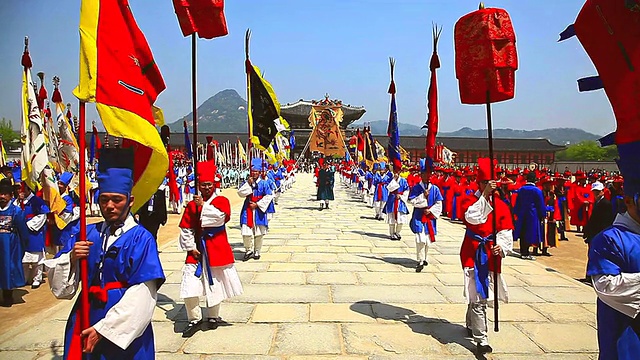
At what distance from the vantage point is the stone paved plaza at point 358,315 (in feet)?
14.9

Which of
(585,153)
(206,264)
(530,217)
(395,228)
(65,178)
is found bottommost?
(395,228)

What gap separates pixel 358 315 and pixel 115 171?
3.86 metres

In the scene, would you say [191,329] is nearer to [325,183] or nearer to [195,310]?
[195,310]

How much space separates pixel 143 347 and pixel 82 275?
2.03ft

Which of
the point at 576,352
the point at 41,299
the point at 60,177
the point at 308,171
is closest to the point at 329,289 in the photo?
the point at 576,352

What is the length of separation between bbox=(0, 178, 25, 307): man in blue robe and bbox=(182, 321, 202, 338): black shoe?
3.14 meters

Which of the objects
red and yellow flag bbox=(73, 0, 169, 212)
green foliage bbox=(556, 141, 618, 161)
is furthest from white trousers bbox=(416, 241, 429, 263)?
green foliage bbox=(556, 141, 618, 161)

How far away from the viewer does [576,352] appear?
178 inches

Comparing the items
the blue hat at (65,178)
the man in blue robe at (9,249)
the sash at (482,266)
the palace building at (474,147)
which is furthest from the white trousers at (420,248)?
the palace building at (474,147)

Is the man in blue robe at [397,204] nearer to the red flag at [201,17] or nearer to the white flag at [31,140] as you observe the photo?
the red flag at [201,17]

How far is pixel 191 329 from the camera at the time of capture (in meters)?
4.97

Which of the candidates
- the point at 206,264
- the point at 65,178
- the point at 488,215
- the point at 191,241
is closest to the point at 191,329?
the point at 206,264

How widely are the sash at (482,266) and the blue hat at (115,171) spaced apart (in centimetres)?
359

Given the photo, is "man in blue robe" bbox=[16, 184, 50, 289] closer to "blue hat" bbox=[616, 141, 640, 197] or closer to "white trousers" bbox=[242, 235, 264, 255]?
"white trousers" bbox=[242, 235, 264, 255]
